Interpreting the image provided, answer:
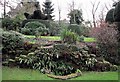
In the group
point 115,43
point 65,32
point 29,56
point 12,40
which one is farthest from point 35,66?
point 115,43

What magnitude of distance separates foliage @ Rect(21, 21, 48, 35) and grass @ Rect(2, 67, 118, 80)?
19.6 ft

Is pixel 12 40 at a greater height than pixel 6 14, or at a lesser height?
lesser

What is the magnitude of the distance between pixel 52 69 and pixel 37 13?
899cm

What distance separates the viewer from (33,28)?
571 inches

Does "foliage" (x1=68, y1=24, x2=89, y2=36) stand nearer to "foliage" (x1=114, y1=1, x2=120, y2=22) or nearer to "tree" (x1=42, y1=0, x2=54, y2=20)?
"foliage" (x1=114, y1=1, x2=120, y2=22)

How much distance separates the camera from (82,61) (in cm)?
895

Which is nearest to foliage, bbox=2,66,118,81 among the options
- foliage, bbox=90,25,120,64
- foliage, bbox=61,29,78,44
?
foliage, bbox=90,25,120,64

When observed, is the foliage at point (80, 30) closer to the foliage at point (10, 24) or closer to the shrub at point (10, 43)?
the foliage at point (10, 24)

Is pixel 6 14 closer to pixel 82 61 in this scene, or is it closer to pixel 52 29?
pixel 52 29

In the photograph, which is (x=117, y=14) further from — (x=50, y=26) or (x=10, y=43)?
(x=50, y=26)

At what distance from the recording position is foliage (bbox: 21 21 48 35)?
14.1m

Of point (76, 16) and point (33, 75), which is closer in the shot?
point (33, 75)

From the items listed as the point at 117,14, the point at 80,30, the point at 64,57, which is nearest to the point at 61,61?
the point at 64,57

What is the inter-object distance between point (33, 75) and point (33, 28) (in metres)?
7.13
